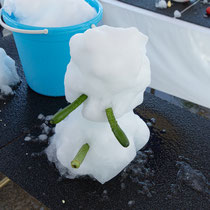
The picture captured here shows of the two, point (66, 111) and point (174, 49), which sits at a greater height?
point (66, 111)

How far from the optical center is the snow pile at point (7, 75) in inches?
34.9

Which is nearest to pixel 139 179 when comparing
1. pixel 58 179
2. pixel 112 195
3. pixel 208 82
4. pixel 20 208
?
pixel 112 195

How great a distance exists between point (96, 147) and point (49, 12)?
1.38 feet

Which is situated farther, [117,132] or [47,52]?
[47,52]

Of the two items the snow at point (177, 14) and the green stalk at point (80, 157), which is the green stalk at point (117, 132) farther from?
the snow at point (177, 14)

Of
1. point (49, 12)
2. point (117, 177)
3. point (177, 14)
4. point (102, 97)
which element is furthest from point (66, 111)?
point (177, 14)

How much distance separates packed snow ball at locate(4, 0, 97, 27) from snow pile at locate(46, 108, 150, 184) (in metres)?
0.29

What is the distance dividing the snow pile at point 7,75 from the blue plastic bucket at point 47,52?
0.22 feet

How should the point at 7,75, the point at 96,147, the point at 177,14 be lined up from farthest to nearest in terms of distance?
the point at 177,14
the point at 7,75
the point at 96,147

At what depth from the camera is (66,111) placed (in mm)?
506

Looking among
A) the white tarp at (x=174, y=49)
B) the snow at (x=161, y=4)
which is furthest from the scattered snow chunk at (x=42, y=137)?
the snow at (x=161, y=4)

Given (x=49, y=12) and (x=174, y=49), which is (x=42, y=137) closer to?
(x=49, y=12)

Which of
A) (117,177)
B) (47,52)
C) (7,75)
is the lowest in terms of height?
(117,177)

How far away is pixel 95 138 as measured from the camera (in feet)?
2.00
